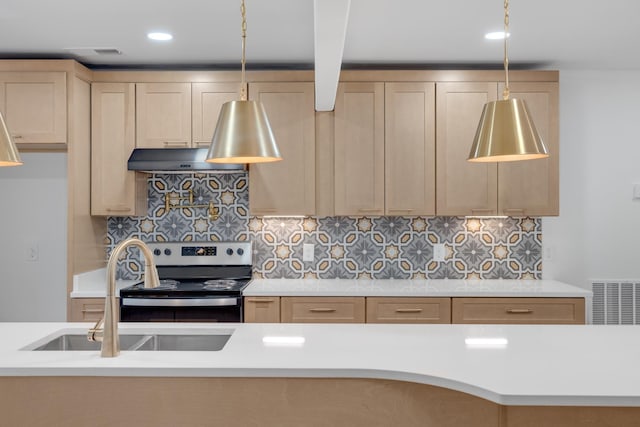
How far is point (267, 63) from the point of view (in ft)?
12.5

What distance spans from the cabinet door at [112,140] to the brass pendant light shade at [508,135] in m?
2.70

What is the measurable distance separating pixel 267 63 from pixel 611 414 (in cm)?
310

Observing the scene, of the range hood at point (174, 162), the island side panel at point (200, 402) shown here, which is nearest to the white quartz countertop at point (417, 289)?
the range hood at point (174, 162)

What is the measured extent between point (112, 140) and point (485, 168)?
8.68 ft

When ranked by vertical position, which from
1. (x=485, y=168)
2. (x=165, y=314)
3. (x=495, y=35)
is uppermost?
(x=495, y=35)

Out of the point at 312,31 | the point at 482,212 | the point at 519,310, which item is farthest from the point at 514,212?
the point at 312,31

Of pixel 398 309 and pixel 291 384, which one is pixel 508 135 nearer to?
pixel 291 384

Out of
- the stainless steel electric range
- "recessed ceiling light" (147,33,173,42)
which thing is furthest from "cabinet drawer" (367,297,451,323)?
"recessed ceiling light" (147,33,173,42)

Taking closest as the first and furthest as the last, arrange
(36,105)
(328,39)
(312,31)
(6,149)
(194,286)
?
(6,149) < (328,39) < (312,31) < (36,105) < (194,286)

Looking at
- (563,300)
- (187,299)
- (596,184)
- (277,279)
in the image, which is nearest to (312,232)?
(277,279)

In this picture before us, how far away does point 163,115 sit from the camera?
12.2 ft

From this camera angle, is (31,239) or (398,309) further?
(31,239)

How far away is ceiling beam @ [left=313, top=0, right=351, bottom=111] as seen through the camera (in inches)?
81.4

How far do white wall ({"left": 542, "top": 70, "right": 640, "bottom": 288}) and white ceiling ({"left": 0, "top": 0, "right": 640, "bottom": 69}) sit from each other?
0.21 meters
